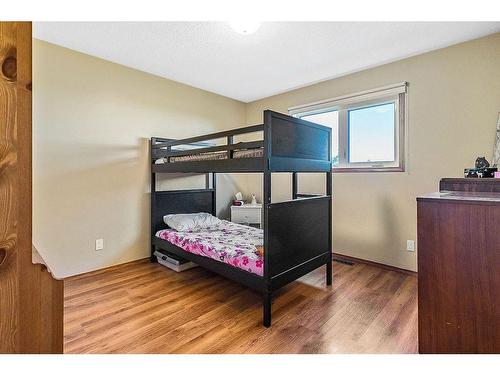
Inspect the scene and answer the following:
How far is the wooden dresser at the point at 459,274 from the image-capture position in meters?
1.14

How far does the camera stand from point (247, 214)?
3.75 meters

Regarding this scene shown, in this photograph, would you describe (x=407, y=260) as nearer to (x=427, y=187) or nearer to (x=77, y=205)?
(x=427, y=187)

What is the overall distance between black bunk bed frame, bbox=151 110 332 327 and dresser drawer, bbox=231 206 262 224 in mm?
1146

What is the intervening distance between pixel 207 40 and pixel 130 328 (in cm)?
239

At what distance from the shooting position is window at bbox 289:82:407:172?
110 inches

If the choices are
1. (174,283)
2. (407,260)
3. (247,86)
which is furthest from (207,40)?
(407,260)

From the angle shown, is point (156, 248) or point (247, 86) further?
point (247, 86)

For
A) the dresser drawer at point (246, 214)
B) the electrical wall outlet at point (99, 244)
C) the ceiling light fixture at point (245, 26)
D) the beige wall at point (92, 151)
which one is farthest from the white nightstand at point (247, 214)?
the ceiling light fixture at point (245, 26)

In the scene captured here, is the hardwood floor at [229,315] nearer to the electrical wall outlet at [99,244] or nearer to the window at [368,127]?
the electrical wall outlet at [99,244]

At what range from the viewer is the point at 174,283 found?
251 centimetres

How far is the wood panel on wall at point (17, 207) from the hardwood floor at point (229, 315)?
1.09 m

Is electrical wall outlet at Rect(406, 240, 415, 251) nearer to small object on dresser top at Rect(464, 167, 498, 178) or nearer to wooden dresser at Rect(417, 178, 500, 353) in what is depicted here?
small object on dresser top at Rect(464, 167, 498, 178)

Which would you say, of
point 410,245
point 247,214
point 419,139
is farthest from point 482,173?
point 247,214
